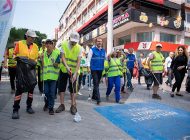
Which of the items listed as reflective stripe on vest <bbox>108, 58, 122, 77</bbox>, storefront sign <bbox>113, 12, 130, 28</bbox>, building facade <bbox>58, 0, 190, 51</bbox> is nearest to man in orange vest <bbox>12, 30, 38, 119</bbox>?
reflective stripe on vest <bbox>108, 58, 122, 77</bbox>

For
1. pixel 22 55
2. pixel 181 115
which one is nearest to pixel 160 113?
pixel 181 115

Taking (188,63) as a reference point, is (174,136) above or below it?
below

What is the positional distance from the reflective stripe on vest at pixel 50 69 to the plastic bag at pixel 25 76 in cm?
41

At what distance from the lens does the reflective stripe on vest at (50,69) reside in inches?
228

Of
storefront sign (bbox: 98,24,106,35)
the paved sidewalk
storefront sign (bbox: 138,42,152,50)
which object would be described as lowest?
the paved sidewalk

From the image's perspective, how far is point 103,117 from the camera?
591cm

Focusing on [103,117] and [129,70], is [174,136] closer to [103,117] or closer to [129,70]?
[103,117]

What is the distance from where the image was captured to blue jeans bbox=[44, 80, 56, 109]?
575 cm

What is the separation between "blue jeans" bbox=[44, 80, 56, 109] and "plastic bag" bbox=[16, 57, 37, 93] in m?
0.45

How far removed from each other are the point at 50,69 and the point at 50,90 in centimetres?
46

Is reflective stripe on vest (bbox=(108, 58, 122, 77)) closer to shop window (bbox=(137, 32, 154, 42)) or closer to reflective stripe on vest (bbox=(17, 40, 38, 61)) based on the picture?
reflective stripe on vest (bbox=(17, 40, 38, 61))

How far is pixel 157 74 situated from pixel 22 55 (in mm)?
4883

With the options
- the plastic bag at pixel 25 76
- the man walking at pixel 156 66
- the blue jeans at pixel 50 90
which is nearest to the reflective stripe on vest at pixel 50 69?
the blue jeans at pixel 50 90

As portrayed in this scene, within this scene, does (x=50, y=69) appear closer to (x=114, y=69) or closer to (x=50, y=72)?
(x=50, y=72)
